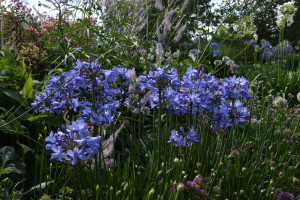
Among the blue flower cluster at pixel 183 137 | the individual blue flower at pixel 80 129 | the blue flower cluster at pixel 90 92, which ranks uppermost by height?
the blue flower cluster at pixel 90 92

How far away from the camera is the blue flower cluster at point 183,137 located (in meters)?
1.44

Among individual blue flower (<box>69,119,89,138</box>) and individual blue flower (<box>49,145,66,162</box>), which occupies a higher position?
individual blue flower (<box>69,119,89,138</box>)

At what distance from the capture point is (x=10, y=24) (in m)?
4.26

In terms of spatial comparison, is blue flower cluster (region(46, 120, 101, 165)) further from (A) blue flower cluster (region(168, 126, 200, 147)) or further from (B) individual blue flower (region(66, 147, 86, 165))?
(A) blue flower cluster (region(168, 126, 200, 147))

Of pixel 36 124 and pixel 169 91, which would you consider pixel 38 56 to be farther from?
pixel 169 91

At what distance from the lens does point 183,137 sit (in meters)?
1.47

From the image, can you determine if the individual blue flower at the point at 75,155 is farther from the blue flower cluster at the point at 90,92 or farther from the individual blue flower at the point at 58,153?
the blue flower cluster at the point at 90,92

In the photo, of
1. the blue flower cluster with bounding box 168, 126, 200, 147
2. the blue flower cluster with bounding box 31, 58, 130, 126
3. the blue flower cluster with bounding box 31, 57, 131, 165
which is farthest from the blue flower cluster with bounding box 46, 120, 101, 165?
the blue flower cluster with bounding box 168, 126, 200, 147

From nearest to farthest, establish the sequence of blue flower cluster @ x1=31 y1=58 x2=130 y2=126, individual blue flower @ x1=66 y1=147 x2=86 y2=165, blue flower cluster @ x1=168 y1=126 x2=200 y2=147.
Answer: individual blue flower @ x1=66 y1=147 x2=86 y2=165, blue flower cluster @ x1=31 y1=58 x2=130 y2=126, blue flower cluster @ x1=168 y1=126 x2=200 y2=147

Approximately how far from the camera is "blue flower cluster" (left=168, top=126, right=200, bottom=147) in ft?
4.72

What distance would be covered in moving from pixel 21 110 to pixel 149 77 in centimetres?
166

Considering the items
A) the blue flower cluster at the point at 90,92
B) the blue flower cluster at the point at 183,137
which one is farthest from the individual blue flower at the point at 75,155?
the blue flower cluster at the point at 183,137

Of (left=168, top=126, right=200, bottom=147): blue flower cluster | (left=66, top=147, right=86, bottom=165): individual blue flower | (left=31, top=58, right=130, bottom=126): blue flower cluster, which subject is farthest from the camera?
(left=168, top=126, right=200, bottom=147): blue flower cluster

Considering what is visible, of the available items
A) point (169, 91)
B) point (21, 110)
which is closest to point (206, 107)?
point (169, 91)
